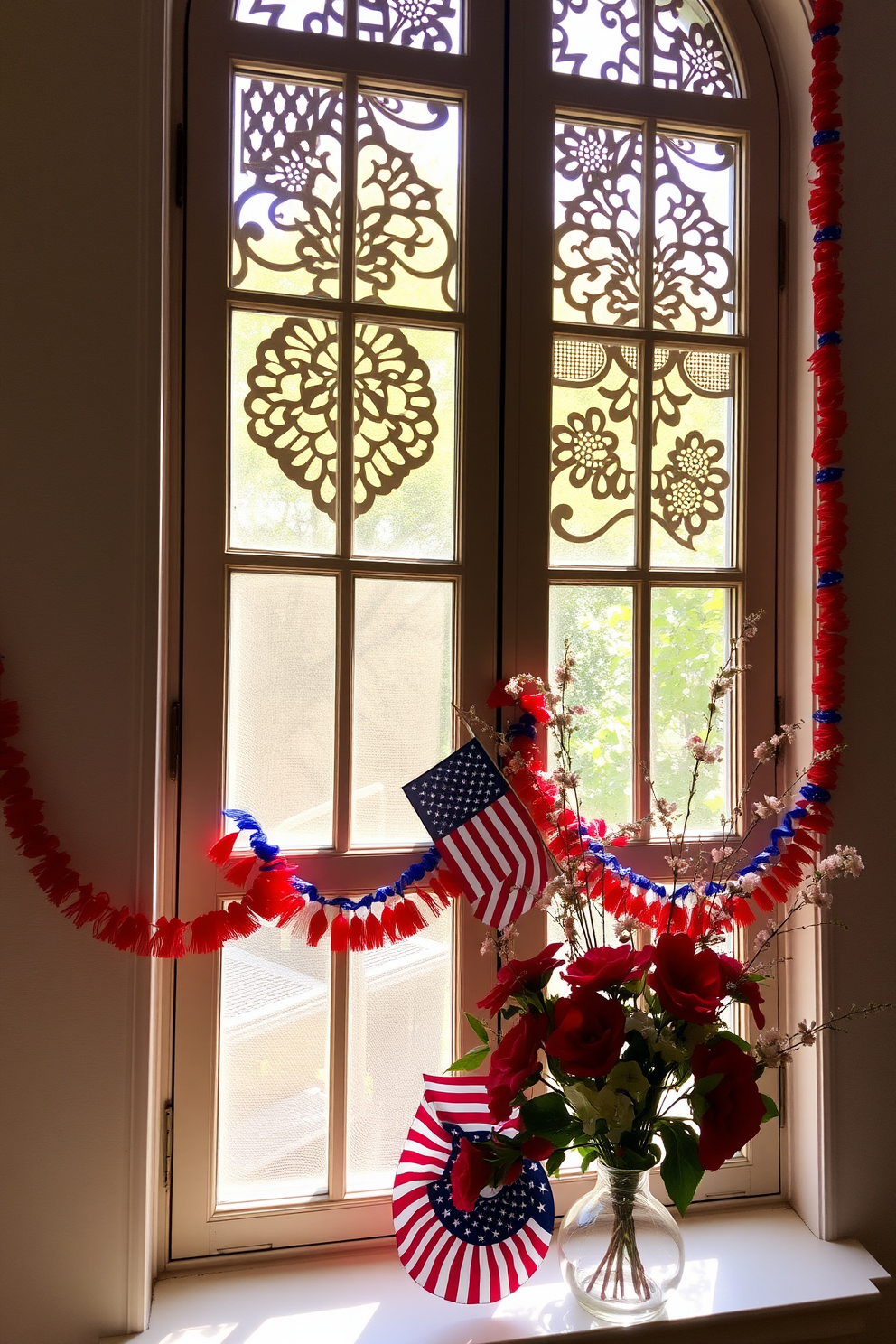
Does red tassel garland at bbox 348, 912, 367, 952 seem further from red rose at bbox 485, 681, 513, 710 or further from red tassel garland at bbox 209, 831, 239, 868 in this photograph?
red rose at bbox 485, 681, 513, 710

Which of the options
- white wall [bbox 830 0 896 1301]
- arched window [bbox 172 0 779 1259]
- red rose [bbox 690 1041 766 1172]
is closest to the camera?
red rose [bbox 690 1041 766 1172]

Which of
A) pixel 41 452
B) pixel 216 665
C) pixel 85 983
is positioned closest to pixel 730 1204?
pixel 85 983

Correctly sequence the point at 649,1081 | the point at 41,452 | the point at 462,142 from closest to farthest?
the point at 649,1081, the point at 41,452, the point at 462,142

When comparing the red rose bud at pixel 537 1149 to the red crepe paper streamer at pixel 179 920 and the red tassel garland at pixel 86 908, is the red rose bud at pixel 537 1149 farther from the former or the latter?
the red tassel garland at pixel 86 908

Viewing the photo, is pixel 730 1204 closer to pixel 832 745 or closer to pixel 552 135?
pixel 832 745

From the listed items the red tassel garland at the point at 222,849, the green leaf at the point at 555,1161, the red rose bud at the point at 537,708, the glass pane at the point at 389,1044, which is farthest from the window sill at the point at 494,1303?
the red rose bud at the point at 537,708

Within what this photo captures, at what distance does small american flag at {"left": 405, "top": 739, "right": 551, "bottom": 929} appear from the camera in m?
1.32

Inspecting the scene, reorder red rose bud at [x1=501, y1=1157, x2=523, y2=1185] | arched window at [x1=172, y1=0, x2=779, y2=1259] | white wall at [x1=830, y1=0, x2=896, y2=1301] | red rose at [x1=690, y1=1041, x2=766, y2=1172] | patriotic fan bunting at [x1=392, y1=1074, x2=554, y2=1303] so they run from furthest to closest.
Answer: white wall at [x1=830, y1=0, x2=896, y2=1301], arched window at [x1=172, y1=0, x2=779, y2=1259], patriotic fan bunting at [x1=392, y1=1074, x2=554, y2=1303], red rose bud at [x1=501, y1=1157, x2=523, y2=1185], red rose at [x1=690, y1=1041, x2=766, y2=1172]

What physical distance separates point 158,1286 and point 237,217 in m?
1.57

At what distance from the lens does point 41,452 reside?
4.09ft

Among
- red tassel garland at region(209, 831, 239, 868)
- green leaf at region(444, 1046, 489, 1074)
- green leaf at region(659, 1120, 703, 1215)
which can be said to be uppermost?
red tassel garland at region(209, 831, 239, 868)

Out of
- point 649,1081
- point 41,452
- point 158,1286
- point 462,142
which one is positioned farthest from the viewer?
point 462,142

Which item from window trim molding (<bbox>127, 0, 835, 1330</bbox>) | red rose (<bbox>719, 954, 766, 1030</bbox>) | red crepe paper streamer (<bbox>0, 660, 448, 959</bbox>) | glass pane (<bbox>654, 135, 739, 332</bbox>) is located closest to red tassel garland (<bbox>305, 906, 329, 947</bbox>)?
red crepe paper streamer (<bbox>0, 660, 448, 959</bbox>)

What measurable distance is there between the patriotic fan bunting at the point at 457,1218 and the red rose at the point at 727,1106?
0.30 m
